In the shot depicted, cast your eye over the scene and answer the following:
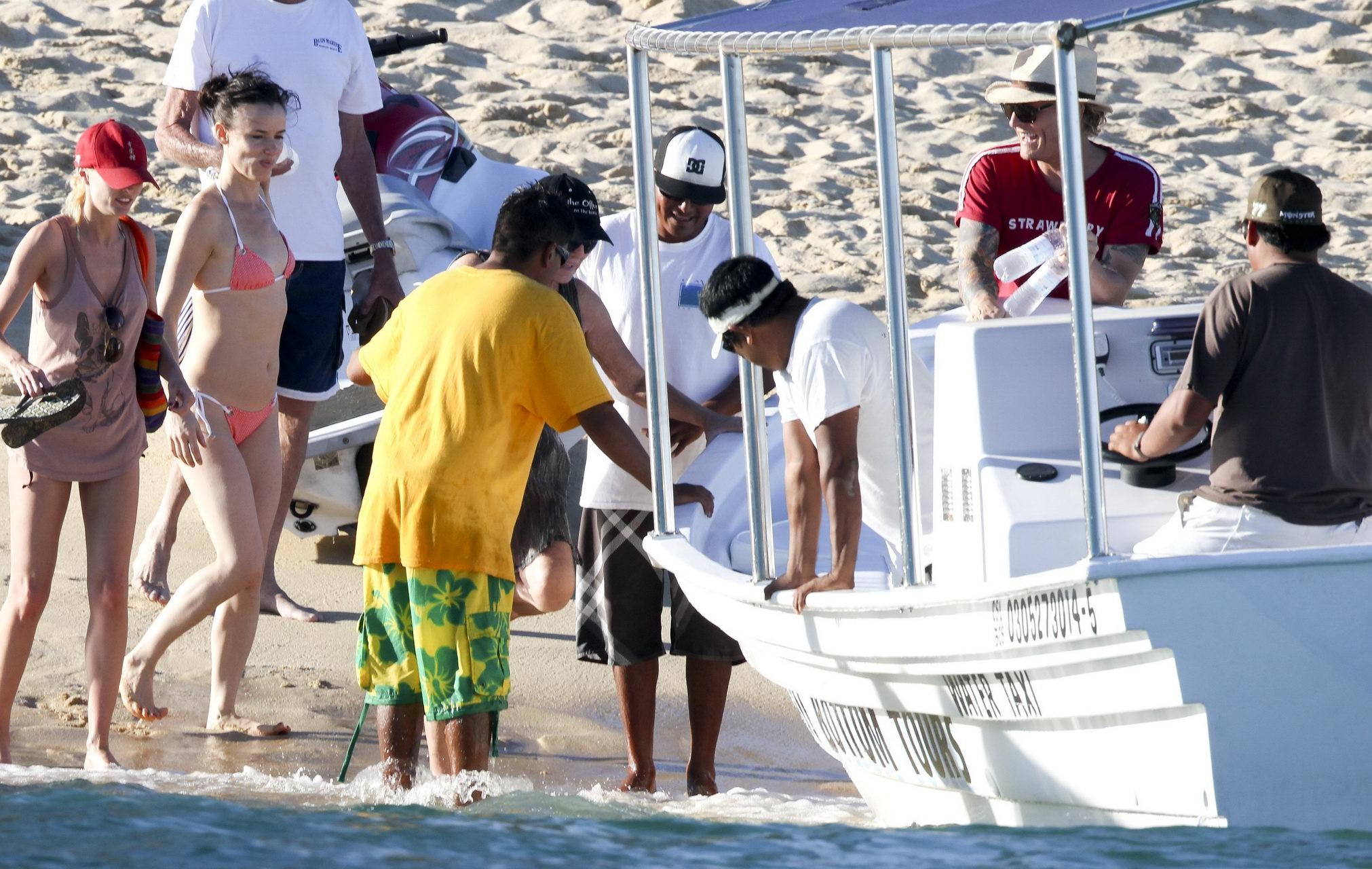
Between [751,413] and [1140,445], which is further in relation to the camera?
[751,413]

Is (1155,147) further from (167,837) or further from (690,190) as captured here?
(167,837)

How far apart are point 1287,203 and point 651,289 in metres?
1.46

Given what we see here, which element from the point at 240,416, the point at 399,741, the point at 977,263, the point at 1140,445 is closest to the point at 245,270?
the point at 240,416

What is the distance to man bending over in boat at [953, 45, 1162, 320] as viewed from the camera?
474 centimetres

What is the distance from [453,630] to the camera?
3.78 metres

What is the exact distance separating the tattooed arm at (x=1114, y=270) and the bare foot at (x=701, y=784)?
1604mm

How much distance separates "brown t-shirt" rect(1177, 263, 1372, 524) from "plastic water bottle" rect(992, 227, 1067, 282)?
1.17 m

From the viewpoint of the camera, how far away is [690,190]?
463 centimetres

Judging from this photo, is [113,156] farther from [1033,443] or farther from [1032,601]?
[1032,601]

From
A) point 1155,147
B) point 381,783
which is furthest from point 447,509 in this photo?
point 1155,147

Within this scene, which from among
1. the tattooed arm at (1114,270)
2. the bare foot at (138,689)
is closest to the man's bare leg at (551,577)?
the bare foot at (138,689)

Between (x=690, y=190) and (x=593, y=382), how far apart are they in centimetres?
98

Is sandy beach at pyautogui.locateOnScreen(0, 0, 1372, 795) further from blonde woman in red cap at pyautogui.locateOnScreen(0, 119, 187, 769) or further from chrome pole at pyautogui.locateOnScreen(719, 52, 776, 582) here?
chrome pole at pyautogui.locateOnScreen(719, 52, 776, 582)

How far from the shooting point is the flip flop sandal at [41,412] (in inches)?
160
